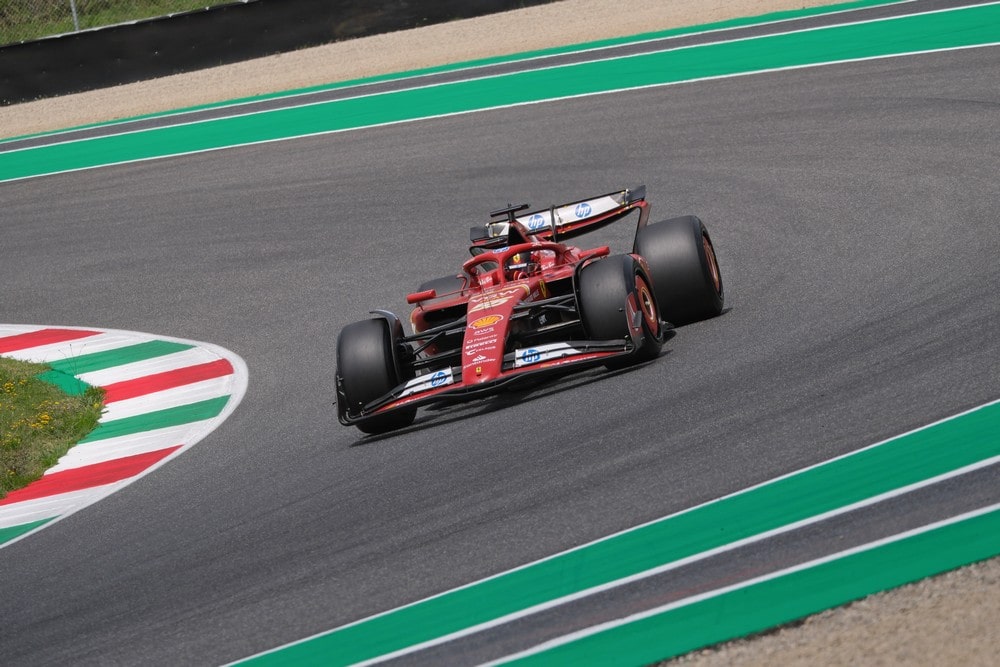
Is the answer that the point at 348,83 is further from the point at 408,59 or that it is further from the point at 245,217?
the point at 245,217

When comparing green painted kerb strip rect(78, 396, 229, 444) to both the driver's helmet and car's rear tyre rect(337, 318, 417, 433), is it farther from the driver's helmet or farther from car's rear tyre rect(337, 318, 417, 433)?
the driver's helmet

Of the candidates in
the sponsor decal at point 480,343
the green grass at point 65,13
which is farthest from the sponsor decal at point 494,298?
the green grass at point 65,13

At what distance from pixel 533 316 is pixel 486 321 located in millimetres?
577

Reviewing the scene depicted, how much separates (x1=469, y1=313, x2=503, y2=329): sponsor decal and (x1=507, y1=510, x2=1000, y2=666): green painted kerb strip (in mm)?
3395

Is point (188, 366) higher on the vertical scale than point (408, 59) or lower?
lower

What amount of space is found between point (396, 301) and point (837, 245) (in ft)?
12.4

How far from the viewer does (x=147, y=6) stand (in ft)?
77.3

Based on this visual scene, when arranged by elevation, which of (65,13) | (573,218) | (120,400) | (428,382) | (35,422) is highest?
(65,13)

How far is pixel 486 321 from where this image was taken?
323 inches

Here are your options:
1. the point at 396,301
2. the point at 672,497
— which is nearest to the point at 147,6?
the point at 396,301

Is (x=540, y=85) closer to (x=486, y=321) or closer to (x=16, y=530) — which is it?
(x=486, y=321)

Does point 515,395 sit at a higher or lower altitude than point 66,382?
higher

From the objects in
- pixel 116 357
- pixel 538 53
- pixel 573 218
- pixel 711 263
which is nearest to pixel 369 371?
pixel 573 218

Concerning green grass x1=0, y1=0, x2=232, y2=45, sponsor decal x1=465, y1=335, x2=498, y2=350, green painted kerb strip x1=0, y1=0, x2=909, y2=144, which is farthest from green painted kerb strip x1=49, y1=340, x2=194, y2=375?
green grass x1=0, y1=0, x2=232, y2=45
